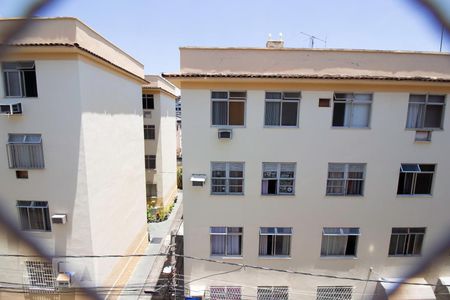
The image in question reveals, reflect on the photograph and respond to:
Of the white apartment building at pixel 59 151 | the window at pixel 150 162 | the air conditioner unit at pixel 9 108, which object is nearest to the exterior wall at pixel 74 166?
the white apartment building at pixel 59 151

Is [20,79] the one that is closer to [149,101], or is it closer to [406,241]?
[149,101]

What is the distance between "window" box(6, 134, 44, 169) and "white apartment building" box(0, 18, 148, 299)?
30 mm

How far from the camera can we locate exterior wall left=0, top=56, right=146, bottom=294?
7086mm

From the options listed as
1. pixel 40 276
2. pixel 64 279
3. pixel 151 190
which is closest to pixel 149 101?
pixel 151 190

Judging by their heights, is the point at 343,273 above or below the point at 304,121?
below

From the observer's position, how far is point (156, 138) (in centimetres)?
1558

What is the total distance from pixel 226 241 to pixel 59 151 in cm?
594

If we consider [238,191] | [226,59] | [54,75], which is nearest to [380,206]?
[238,191]

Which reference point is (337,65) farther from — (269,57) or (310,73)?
(269,57)

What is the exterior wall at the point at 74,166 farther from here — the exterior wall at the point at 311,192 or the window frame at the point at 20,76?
the exterior wall at the point at 311,192

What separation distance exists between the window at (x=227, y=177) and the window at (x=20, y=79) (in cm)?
589

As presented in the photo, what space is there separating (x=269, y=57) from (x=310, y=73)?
4.26ft

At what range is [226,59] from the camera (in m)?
7.10

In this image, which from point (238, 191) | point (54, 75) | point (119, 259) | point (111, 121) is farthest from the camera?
point (119, 259)
